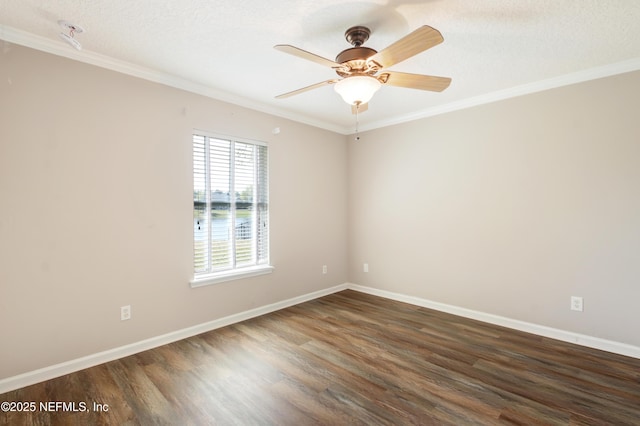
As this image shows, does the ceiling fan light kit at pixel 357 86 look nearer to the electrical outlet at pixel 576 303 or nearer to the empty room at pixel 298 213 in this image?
the empty room at pixel 298 213

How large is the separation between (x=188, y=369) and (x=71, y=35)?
8.64 ft

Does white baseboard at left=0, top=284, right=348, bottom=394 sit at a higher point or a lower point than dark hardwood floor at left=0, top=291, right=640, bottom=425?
higher

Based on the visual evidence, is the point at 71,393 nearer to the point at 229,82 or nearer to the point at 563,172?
the point at 229,82

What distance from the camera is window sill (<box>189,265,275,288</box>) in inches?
123

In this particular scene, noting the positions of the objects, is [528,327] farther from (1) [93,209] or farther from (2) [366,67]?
(1) [93,209]

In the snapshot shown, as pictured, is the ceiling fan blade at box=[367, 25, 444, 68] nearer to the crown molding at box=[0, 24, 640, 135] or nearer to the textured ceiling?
the textured ceiling

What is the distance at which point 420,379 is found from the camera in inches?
90.0

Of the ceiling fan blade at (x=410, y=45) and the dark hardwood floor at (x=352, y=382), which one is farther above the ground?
the ceiling fan blade at (x=410, y=45)

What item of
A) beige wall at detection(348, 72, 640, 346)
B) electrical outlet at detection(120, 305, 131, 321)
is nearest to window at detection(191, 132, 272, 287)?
electrical outlet at detection(120, 305, 131, 321)

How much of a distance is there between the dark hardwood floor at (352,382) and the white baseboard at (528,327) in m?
0.11

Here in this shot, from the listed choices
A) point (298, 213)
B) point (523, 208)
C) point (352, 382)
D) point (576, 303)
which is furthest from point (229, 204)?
point (576, 303)

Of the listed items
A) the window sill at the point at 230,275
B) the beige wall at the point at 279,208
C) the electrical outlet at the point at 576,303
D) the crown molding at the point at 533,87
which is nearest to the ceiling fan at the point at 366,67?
the crown molding at the point at 533,87

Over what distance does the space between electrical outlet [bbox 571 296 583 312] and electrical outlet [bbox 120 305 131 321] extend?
412 cm

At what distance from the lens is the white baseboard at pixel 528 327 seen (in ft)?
8.77
